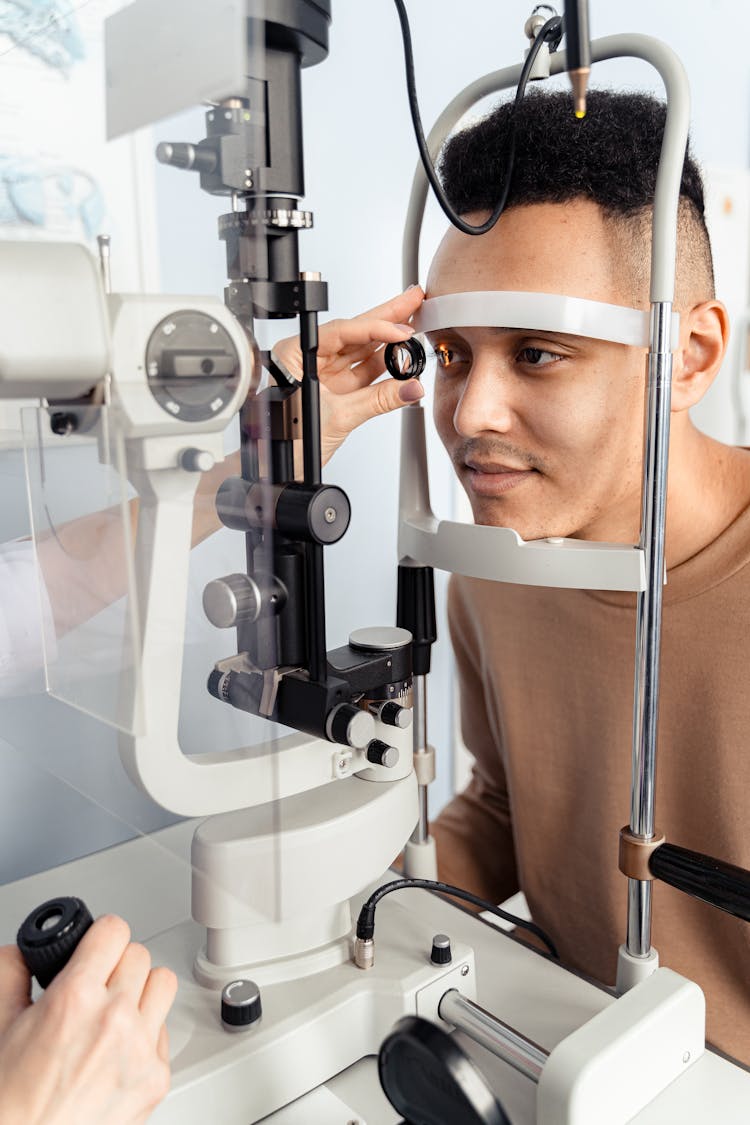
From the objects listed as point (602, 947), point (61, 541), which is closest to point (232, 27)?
point (61, 541)

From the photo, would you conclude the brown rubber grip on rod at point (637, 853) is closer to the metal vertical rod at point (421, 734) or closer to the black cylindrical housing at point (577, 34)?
the metal vertical rod at point (421, 734)

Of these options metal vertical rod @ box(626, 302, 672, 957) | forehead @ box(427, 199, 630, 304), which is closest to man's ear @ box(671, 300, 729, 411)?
forehead @ box(427, 199, 630, 304)

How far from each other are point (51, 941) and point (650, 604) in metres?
0.53

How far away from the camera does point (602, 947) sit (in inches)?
45.5

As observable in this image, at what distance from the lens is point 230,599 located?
0.64 metres

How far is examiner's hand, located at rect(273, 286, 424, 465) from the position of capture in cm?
92

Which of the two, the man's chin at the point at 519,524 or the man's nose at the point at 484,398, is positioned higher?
the man's nose at the point at 484,398

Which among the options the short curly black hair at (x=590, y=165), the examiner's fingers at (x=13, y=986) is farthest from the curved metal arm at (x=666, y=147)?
the examiner's fingers at (x=13, y=986)

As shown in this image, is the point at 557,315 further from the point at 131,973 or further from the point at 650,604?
the point at 131,973

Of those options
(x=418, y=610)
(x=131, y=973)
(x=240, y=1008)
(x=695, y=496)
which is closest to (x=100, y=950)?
(x=131, y=973)

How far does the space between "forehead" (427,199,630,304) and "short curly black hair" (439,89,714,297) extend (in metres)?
0.02

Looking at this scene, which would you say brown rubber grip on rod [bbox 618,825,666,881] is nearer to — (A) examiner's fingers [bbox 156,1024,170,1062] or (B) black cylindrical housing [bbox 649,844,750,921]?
(B) black cylindrical housing [bbox 649,844,750,921]

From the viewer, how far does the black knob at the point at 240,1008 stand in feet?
2.41

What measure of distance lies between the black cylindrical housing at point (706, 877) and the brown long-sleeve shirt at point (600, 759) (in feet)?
0.89
